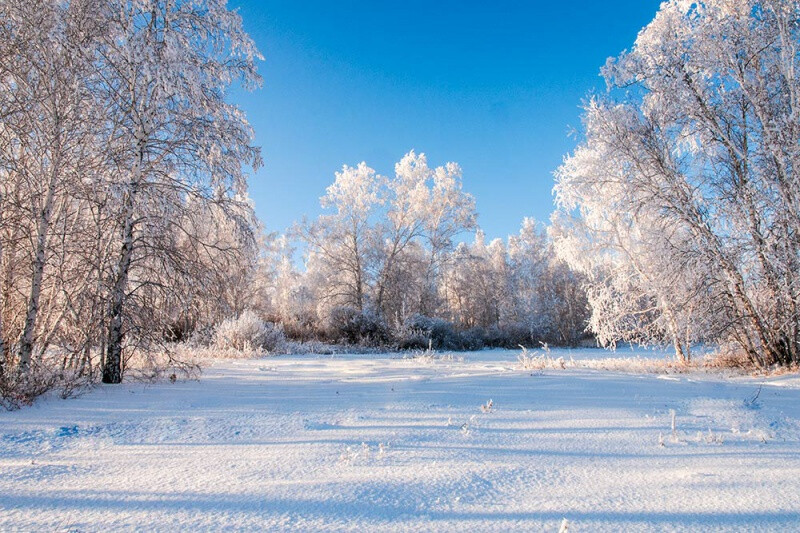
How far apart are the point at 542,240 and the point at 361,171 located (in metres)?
27.4

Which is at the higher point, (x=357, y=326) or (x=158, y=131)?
(x=158, y=131)

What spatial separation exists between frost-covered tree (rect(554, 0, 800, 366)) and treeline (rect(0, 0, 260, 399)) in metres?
8.31

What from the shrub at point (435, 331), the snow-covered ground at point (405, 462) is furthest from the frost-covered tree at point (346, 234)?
the snow-covered ground at point (405, 462)

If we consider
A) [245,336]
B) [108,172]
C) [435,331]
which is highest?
[108,172]

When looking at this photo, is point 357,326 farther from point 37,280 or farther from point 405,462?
point 405,462

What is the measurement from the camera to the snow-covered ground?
1836 millimetres

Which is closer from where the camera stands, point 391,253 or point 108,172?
point 108,172

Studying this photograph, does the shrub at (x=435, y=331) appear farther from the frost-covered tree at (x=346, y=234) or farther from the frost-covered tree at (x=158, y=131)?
the frost-covered tree at (x=158, y=131)

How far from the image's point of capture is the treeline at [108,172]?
17.1 ft

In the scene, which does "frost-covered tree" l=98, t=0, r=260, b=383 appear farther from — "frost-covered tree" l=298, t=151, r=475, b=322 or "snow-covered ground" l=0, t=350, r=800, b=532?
"frost-covered tree" l=298, t=151, r=475, b=322

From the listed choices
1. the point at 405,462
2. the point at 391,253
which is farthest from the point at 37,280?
the point at 391,253

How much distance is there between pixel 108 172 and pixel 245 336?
942 centimetres

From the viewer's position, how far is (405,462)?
8.43 ft

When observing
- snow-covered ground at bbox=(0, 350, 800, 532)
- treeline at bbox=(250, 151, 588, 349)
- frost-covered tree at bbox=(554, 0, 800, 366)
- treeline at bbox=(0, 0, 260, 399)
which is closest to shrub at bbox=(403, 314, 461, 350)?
treeline at bbox=(250, 151, 588, 349)
